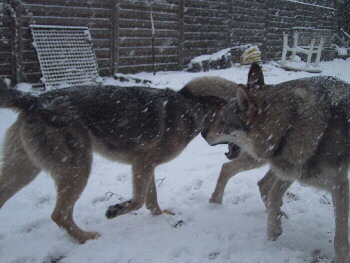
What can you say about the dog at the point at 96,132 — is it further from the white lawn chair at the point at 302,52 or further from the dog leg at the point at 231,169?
the white lawn chair at the point at 302,52

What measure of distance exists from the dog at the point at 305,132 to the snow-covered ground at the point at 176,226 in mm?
296

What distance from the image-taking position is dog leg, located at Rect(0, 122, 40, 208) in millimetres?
2979

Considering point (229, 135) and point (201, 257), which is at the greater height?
point (229, 135)

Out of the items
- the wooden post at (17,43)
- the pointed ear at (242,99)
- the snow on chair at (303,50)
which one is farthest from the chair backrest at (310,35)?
the pointed ear at (242,99)

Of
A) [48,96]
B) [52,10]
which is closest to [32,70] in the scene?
[52,10]

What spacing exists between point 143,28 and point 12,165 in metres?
7.87

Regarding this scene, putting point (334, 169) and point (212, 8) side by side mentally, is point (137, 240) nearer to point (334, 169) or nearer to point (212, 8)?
point (334, 169)

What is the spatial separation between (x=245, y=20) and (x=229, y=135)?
40.0 ft

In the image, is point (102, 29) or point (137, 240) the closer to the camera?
point (137, 240)

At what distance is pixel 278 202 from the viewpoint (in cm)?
314

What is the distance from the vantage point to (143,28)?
1000 cm

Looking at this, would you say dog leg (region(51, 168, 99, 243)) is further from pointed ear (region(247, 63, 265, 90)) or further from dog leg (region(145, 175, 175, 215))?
pointed ear (region(247, 63, 265, 90))

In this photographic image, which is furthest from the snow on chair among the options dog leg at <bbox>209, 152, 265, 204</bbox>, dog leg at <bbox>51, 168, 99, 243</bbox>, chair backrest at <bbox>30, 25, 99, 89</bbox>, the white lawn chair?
dog leg at <bbox>51, 168, 99, 243</bbox>

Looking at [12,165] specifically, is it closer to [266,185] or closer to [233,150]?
[233,150]
